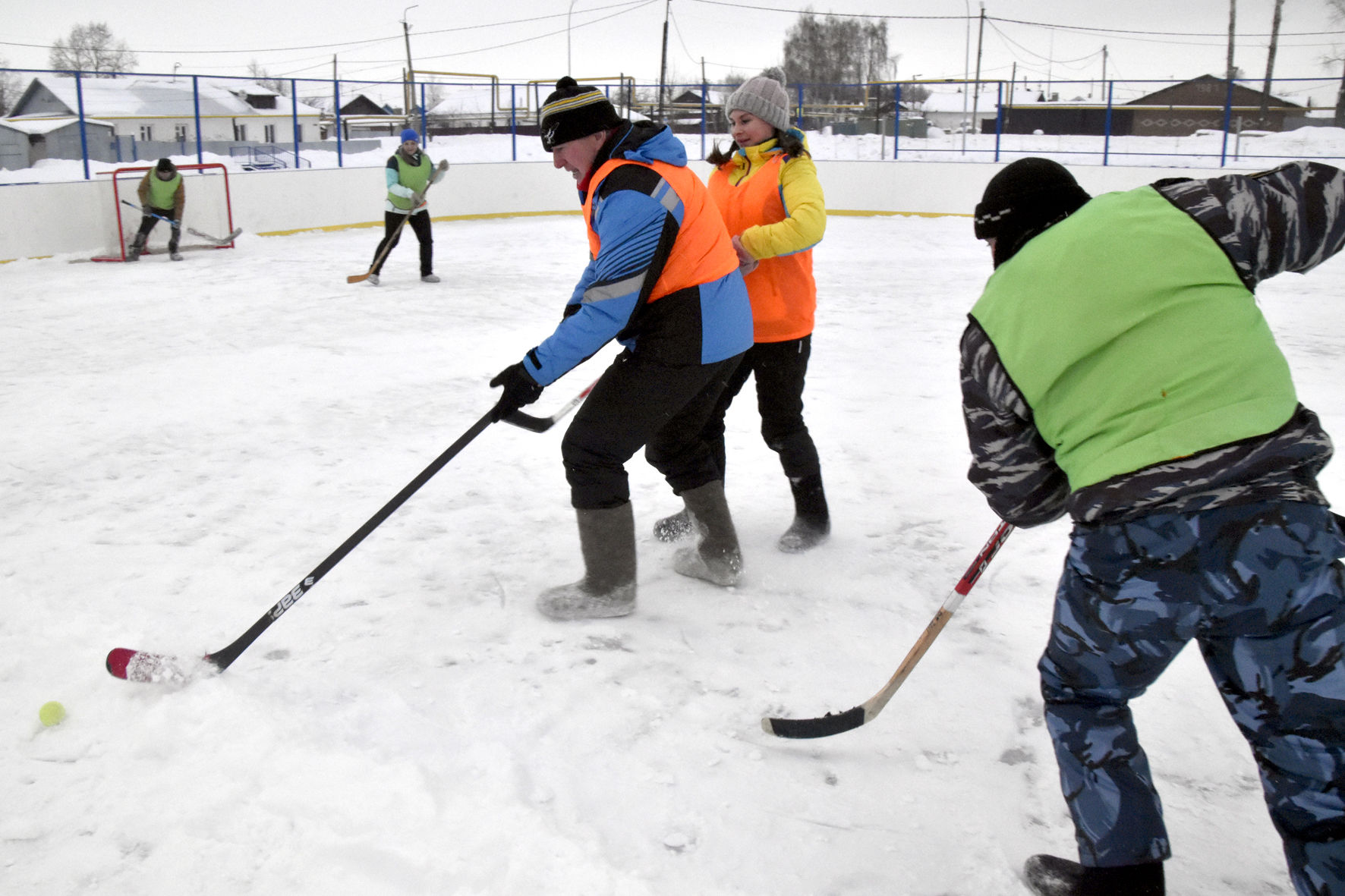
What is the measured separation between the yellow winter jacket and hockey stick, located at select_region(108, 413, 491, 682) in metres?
0.97

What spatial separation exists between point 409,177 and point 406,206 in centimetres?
35

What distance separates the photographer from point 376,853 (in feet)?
6.19

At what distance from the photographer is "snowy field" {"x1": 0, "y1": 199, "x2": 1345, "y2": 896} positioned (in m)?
1.90

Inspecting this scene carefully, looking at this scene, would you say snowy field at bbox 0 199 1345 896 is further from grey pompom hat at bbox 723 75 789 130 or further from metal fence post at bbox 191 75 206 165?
metal fence post at bbox 191 75 206 165

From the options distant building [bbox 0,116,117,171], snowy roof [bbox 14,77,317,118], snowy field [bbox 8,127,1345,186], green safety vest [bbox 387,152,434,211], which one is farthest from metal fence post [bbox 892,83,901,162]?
distant building [bbox 0,116,117,171]

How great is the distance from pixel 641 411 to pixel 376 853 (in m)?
1.20

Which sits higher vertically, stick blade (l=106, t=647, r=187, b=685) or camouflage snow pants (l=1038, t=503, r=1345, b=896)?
camouflage snow pants (l=1038, t=503, r=1345, b=896)

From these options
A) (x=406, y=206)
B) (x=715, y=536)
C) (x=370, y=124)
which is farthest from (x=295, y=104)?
(x=370, y=124)

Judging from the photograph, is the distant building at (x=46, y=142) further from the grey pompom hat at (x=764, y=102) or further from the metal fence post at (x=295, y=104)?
the grey pompom hat at (x=764, y=102)

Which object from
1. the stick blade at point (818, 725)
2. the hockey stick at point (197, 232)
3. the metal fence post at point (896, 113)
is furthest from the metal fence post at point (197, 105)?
the stick blade at point (818, 725)

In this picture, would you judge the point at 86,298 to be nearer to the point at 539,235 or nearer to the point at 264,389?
the point at 264,389

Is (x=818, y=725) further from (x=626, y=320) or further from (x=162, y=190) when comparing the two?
(x=162, y=190)

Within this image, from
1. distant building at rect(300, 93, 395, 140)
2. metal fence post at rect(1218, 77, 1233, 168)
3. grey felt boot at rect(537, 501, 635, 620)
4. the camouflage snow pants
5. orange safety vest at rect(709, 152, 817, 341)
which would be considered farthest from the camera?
distant building at rect(300, 93, 395, 140)

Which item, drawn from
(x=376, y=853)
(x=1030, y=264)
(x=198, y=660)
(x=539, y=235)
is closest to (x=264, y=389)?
(x=198, y=660)
